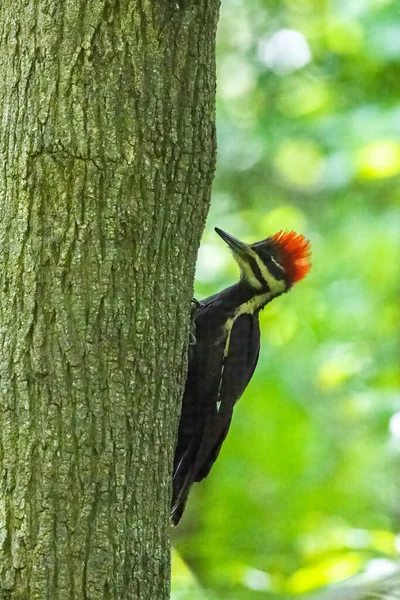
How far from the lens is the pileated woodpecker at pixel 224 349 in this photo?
3.23 m

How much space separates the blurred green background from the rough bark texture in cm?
341

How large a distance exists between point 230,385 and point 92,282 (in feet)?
4.64

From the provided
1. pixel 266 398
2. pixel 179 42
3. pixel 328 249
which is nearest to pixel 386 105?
pixel 328 249

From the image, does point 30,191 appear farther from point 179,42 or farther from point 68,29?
point 179,42

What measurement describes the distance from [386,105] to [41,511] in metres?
4.61

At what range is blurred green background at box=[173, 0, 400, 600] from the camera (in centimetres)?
589

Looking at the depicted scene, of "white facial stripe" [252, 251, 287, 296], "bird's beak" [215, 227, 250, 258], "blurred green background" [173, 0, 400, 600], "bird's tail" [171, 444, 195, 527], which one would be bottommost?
"bird's tail" [171, 444, 195, 527]

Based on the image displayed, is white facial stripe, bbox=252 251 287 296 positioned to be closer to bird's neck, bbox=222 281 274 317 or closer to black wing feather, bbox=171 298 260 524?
bird's neck, bbox=222 281 274 317

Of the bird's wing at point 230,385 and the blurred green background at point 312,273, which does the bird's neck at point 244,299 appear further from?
the blurred green background at point 312,273

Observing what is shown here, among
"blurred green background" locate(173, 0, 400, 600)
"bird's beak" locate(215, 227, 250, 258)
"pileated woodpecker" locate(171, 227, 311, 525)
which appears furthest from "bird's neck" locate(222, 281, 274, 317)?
"blurred green background" locate(173, 0, 400, 600)

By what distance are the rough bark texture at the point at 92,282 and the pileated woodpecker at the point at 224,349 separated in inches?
41.3

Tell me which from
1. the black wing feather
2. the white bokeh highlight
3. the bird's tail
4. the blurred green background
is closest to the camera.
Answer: the bird's tail

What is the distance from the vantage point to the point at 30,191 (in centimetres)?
205

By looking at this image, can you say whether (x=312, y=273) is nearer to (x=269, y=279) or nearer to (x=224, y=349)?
(x=269, y=279)
